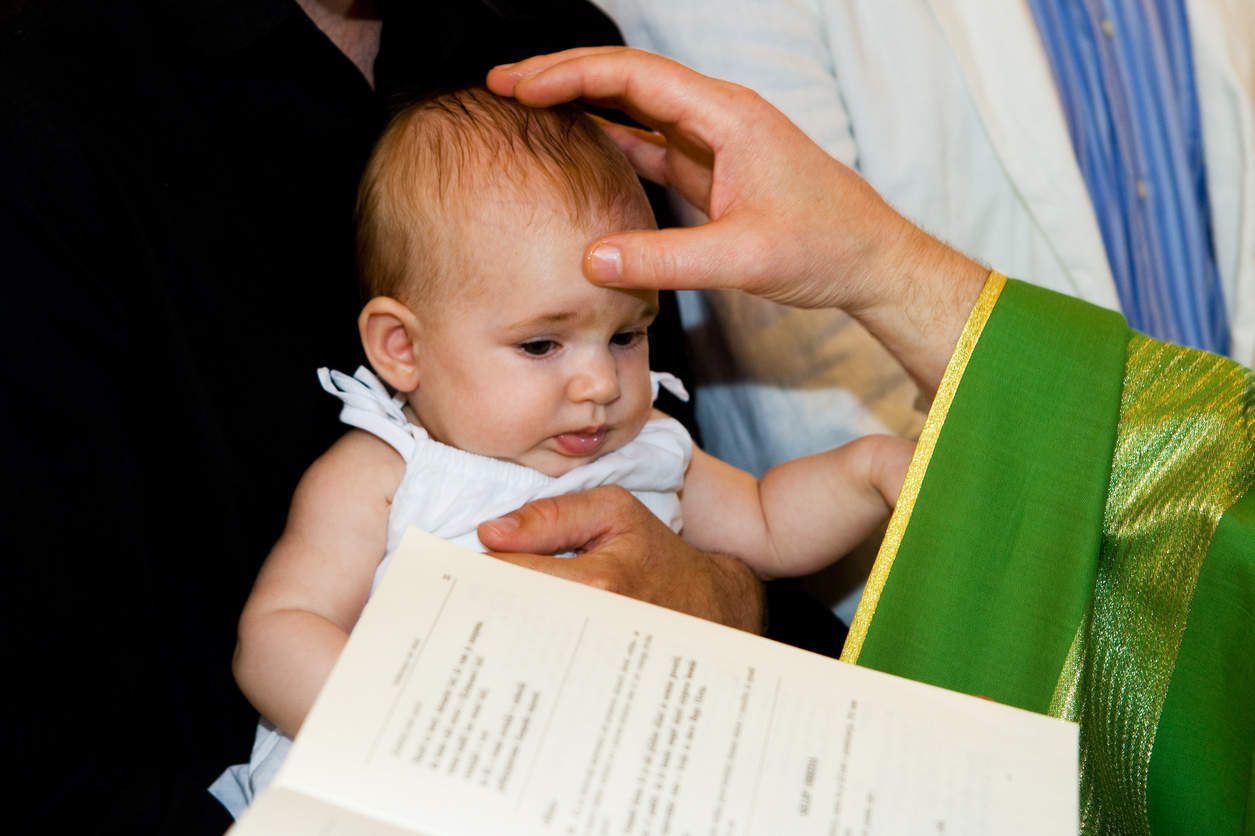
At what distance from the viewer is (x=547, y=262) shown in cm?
125

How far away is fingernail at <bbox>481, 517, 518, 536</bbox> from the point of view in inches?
48.8

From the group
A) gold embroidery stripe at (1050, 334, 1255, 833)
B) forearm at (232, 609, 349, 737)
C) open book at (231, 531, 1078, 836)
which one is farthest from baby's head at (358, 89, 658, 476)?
gold embroidery stripe at (1050, 334, 1255, 833)

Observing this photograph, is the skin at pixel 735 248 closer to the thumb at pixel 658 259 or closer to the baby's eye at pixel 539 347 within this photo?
the thumb at pixel 658 259

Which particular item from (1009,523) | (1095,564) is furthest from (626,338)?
(1095,564)

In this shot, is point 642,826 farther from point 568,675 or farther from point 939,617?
point 939,617

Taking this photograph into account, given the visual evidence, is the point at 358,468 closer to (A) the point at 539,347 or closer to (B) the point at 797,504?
(A) the point at 539,347

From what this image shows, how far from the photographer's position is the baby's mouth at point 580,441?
135cm

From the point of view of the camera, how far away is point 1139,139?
2.20 metres

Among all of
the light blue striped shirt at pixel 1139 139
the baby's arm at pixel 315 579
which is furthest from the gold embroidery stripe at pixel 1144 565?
the light blue striped shirt at pixel 1139 139

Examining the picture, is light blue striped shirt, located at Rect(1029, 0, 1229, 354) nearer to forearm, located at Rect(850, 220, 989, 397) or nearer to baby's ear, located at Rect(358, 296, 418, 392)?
forearm, located at Rect(850, 220, 989, 397)

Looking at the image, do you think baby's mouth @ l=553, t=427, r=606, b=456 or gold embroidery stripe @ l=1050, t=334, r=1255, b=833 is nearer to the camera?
gold embroidery stripe @ l=1050, t=334, r=1255, b=833

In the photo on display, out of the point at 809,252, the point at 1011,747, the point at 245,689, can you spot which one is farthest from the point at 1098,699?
the point at 245,689

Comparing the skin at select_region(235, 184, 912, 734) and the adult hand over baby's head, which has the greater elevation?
the adult hand over baby's head

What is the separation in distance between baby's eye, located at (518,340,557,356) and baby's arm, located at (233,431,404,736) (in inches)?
8.7
